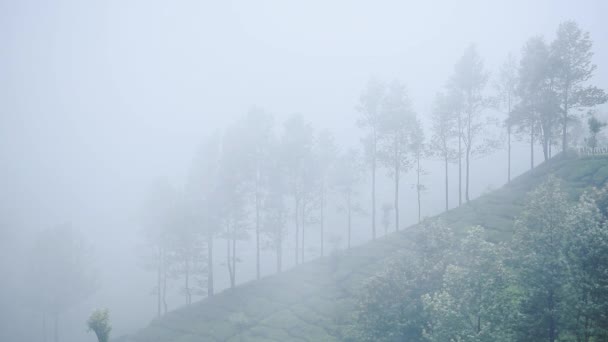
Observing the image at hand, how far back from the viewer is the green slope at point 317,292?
110 feet

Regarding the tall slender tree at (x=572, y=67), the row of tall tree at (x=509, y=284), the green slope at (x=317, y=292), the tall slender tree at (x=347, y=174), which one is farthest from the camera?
the tall slender tree at (x=347, y=174)

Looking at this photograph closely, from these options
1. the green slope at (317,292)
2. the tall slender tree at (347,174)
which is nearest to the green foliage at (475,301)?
the green slope at (317,292)

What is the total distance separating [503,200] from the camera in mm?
44281

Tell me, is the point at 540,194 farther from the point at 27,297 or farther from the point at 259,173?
the point at 27,297

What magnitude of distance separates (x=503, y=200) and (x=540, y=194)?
978 inches

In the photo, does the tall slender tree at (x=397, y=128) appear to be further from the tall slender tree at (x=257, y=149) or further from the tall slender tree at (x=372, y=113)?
the tall slender tree at (x=257, y=149)

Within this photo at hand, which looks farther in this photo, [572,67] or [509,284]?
[572,67]

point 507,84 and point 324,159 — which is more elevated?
point 507,84

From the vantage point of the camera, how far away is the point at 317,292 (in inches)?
1539

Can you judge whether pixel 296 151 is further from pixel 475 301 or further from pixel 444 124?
pixel 475 301

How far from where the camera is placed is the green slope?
33.6 metres

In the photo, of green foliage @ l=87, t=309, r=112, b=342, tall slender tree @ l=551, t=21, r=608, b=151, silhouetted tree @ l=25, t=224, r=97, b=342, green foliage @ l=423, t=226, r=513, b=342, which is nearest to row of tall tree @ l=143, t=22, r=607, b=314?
tall slender tree @ l=551, t=21, r=608, b=151

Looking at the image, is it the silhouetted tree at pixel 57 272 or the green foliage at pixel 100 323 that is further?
the silhouetted tree at pixel 57 272

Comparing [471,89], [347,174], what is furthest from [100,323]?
[471,89]
